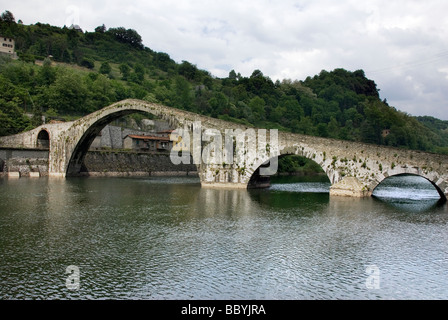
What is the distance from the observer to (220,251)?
12922mm

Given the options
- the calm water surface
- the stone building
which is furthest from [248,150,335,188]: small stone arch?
the stone building

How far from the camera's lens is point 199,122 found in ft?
109

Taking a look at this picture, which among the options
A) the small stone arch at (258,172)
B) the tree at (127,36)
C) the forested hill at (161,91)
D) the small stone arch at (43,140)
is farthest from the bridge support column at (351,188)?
the tree at (127,36)

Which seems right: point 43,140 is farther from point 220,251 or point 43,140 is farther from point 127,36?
point 127,36

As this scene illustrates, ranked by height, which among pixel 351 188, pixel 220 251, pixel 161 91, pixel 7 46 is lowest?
pixel 220 251

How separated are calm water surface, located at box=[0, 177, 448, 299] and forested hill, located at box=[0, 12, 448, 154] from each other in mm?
43058

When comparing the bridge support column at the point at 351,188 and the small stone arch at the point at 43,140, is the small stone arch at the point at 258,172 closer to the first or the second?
the bridge support column at the point at 351,188

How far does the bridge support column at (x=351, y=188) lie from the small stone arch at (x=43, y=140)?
36501 mm

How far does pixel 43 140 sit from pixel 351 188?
3847cm

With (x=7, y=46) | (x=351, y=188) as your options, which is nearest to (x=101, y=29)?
(x=7, y=46)

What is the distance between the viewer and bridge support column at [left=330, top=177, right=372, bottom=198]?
27828mm

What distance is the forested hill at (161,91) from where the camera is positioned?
6875 cm
